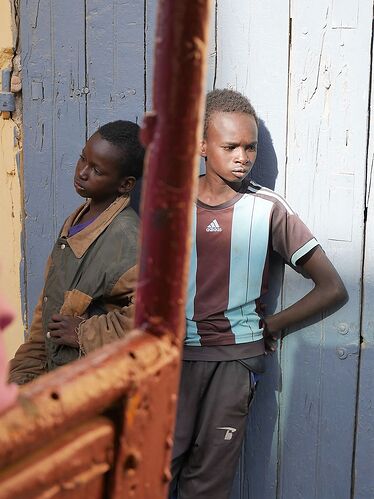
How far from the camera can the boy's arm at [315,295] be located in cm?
261

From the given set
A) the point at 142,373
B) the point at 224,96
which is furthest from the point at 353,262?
the point at 142,373

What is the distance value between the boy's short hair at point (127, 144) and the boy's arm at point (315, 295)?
619mm

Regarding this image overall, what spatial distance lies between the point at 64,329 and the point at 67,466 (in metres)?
1.79

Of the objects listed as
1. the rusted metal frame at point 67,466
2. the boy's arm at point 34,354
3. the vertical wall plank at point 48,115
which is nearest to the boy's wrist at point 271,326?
the boy's arm at point 34,354

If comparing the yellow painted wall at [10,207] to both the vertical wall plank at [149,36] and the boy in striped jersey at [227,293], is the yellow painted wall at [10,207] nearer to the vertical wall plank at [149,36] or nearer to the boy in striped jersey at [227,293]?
the vertical wall plank at [149,36]

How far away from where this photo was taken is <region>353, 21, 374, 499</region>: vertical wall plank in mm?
2590

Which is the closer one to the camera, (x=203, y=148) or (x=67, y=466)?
(x=67, y=466)

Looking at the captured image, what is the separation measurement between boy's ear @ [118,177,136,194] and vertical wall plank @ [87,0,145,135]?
32cm

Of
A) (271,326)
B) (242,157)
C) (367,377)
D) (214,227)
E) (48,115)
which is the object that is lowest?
(367,377)

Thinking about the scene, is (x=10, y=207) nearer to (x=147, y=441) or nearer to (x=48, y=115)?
(x=48, y=115)

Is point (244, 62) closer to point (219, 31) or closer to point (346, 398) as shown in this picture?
point (219, 31)

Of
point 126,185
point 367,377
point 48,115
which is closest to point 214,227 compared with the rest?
point 126,185

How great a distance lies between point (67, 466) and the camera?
29.8 inches

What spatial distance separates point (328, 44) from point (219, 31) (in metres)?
0.38
